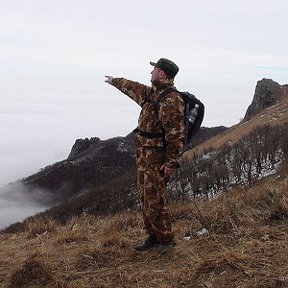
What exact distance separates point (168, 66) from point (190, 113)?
2.16ft

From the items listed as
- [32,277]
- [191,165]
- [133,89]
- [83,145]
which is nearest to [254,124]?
[191,165]

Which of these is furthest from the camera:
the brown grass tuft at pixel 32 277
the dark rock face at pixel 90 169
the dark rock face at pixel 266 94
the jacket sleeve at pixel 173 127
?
the dark rock face at pixel 90 169

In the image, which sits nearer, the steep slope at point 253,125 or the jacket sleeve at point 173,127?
the jacket sleeve at point 173,127

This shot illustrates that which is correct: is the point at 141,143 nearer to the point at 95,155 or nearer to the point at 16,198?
the point at 95,155

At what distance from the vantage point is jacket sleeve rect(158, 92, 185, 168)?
6.33 meters

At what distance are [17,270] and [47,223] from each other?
3591 mm

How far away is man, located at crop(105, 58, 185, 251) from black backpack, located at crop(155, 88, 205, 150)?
0.26ft

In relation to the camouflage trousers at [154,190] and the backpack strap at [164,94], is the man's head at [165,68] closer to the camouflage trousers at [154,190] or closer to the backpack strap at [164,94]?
the backpack strap at [164,94]

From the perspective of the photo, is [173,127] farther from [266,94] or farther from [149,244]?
[266,94]

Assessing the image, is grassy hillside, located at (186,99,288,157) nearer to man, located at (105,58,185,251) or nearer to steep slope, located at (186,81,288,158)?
steep slope, located at (186,81,288,158)

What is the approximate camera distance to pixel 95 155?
454 feet

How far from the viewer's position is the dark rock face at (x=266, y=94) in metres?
124

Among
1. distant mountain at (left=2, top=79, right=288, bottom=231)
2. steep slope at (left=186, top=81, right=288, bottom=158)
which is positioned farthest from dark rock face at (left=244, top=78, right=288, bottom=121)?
steep slope at (left=186, top=81, right=288, bottom=158)

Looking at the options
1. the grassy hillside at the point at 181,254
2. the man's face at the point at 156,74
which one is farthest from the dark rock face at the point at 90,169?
the man's face at the point at 156,74
